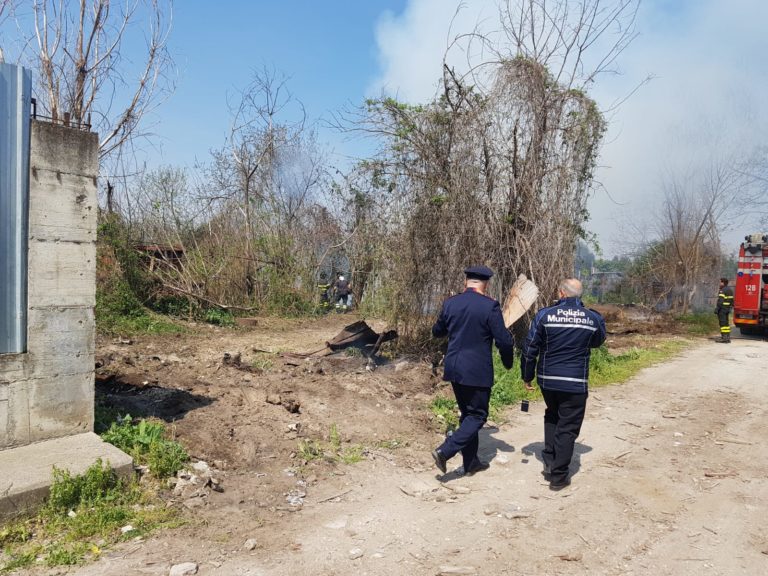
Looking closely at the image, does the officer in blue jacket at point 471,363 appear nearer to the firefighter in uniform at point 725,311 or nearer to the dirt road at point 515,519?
the dirt road at point 515,519

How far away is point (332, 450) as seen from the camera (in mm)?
5398

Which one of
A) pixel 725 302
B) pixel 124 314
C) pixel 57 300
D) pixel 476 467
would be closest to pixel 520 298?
pixel 476 467

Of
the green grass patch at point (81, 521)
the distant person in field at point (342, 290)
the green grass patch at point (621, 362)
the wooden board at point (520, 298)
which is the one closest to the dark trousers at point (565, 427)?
the green grass patch at point (81, 521)

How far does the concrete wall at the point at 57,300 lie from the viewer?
14.6 ft

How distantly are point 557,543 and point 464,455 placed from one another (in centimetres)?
138

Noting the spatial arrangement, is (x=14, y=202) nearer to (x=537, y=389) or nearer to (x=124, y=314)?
(x=537, y=389)

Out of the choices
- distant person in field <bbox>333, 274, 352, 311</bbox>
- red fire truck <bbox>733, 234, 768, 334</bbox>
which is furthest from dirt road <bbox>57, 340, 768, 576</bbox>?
distant person in field <bbox>333, 274, 352, 311</bbox>

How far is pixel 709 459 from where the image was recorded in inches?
216

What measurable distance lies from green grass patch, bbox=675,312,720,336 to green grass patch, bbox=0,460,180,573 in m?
16.3

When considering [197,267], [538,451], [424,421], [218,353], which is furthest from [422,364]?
[197,267]

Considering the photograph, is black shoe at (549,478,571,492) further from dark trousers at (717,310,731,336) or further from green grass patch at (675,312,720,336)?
green grass patch at (675,312,720,336)

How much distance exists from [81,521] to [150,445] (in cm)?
104

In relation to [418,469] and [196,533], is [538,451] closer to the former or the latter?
[418,469]

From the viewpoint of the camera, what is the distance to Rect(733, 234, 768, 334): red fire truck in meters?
15.4
